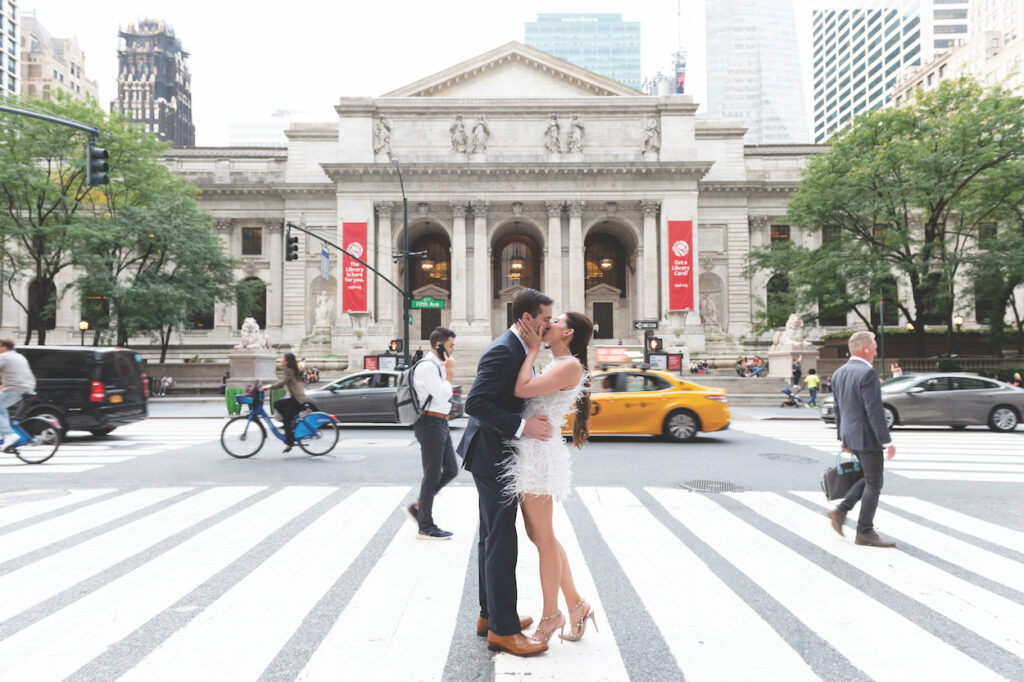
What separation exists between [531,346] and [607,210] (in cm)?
4218

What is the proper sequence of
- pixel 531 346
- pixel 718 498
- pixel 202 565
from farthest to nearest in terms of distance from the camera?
pixel 718 498, pixel 202 565, pixel 531 346

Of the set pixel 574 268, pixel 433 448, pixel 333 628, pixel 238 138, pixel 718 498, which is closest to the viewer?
pixel 333 628

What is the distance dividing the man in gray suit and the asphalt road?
9.6 inches

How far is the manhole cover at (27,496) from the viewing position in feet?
23.6

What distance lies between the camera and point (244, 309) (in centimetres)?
4350

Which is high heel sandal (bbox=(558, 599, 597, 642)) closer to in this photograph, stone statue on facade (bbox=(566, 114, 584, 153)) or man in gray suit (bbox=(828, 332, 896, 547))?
man in gray suit (bbox=(828, 332, 896, 547))

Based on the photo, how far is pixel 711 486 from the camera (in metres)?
8.12

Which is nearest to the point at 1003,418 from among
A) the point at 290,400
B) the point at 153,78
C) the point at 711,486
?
the point at 711,486

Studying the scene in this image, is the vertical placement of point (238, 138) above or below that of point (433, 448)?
above

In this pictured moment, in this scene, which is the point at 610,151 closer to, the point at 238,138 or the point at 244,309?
the point at 244,309

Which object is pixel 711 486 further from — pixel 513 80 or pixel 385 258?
pixel 513 80

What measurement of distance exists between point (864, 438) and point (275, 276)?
49.5m

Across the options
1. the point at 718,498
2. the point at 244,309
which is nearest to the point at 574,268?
the point at 244,309

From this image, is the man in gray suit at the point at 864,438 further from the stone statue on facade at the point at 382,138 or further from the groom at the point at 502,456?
the stone statue on facade at the point at 382,138
